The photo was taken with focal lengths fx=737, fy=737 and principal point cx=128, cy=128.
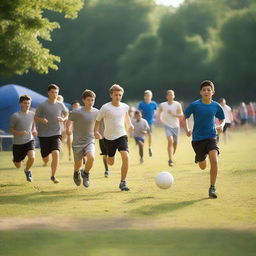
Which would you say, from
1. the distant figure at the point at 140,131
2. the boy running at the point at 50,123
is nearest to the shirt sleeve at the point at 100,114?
the boy running at the point at 50,123

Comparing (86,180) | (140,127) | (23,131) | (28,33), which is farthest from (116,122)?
(140,127)

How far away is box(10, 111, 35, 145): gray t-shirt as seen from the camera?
1557 centimetres

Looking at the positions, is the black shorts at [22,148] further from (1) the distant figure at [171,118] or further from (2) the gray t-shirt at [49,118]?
(1) the distant figure at [171,118]

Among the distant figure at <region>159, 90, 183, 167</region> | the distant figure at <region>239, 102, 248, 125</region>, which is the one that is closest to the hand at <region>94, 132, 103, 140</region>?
the distant figure at <region>159, 90, 183, 167</region>

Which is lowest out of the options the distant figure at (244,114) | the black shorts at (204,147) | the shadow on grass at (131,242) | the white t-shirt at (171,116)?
the shadow on grass at (131,242)

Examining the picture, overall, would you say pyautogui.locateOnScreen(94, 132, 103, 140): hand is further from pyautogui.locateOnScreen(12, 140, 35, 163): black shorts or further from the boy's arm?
pyautogui.locateOnScreen(12, 140, 35, 163): black shorts

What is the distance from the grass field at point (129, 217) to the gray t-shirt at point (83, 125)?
949 millimetres

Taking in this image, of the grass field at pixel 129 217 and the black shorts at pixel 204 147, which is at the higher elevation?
the black shorts at pixel 204 147

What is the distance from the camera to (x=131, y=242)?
26.9ft

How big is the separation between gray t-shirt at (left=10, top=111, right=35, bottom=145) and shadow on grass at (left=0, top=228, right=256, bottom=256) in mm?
6722

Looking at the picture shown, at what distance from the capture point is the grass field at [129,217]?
312 inches

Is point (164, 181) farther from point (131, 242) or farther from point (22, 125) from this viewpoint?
point (131, 242)

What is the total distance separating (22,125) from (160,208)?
5.44 m

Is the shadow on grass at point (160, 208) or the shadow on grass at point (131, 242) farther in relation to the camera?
the shadow on grass at point (160, 208)
